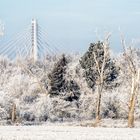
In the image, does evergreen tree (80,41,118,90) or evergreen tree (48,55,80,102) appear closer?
evergreen tree (48,55,80,102)

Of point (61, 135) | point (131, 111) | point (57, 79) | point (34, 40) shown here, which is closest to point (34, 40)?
point (34, 40)

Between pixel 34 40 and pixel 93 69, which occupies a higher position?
pixel 34 40

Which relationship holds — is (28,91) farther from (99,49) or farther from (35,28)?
(35,28)

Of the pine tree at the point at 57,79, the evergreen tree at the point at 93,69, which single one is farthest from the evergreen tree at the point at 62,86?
the evergreen tree at the point at 93,69

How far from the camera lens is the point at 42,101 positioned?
61.6 m

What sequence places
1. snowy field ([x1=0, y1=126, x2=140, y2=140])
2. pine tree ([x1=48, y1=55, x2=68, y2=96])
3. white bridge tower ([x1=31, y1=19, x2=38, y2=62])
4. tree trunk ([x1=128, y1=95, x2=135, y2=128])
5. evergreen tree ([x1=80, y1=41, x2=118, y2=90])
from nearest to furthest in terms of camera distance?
snowy field ([x1=0, y1=126, x2=140, y2=140])
tree trunk ([x1=128, y1=95, x2=135, y2=128])
pine tree ([x1=48, y1=55, x2=68, y2=96])
evergreen tree ([x1=80, y1=41, x2=118, y2=90])
white bridge tower ([x1=31, y1=19, x2=38, y2=62])

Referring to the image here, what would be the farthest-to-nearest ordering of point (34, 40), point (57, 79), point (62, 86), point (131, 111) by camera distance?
point (34, 40) < point (57, 79) < point (62, 86) < point (131, 111)

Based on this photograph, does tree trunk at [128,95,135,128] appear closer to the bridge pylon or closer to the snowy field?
the snowy field

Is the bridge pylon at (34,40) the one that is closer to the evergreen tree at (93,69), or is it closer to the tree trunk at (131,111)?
the evergreen tree at (93,69)

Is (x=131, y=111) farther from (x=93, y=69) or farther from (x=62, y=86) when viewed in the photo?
(x=62, y=86)

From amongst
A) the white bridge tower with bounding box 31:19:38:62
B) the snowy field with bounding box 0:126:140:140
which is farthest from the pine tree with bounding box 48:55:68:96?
the snowy field with bounding box 0:126:140:140

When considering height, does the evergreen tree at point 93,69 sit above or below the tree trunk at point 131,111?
above

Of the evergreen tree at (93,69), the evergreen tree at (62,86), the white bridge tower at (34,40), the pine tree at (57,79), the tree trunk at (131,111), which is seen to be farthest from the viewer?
the white bridge tower at (34,40)

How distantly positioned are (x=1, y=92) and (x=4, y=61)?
43432 mm
